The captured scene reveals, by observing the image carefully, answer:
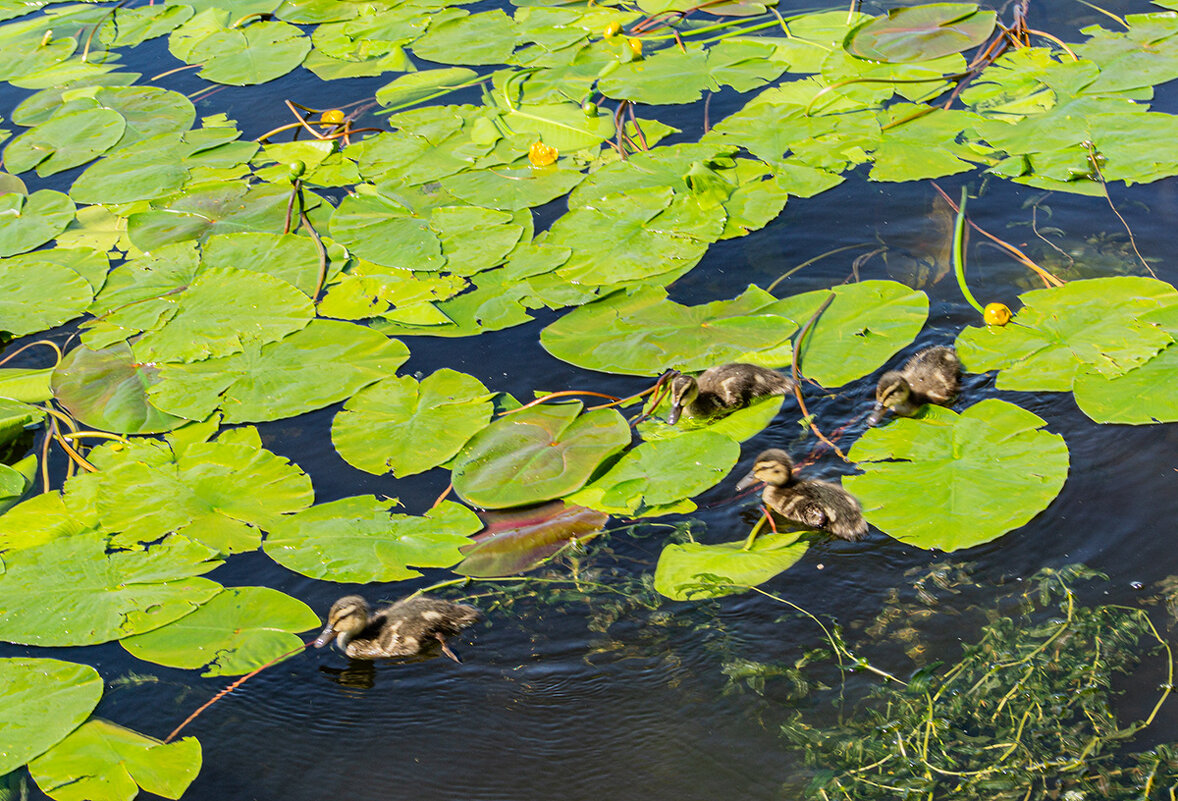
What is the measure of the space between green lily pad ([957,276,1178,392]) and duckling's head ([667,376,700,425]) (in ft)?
4.76

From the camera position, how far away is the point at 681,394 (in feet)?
15.3

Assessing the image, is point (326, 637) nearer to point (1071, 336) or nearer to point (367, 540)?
point (367, 540)

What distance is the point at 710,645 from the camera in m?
3.82

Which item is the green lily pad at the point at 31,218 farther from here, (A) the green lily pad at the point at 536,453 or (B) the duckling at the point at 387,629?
(B) the duckling at the point at 387,629

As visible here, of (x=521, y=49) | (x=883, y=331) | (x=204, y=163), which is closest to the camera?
(x=883, y=331)

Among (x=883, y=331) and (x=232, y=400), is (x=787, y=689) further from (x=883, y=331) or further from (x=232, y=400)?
(x=232, y=400)

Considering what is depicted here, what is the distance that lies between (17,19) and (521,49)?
19.5ft

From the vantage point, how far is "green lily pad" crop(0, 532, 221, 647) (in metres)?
4.03

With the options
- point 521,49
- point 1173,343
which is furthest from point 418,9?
point 1173,343

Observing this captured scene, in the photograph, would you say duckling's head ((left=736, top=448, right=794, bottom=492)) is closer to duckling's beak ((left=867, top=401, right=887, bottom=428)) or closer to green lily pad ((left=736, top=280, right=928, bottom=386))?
duckling's beak ((left=867, top=401, right=887, bottom=428))

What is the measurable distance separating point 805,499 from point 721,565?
0.50m

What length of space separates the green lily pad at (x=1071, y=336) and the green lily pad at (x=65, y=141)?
21.7 ft

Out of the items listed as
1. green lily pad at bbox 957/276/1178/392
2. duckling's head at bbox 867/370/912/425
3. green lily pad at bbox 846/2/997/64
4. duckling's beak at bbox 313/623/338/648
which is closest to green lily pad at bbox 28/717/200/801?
duckling's beak at bbox 313/623/338/648

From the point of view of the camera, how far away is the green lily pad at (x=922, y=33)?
7469 mm
